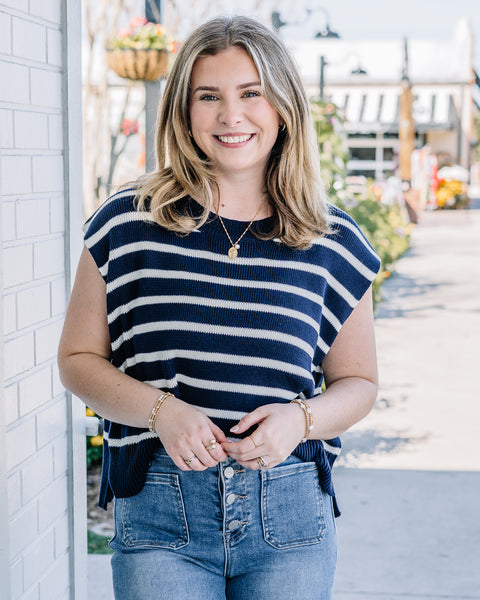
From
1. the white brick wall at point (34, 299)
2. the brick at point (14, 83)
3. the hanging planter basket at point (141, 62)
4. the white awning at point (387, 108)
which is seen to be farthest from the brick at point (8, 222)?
the white awning at point (387, 108)

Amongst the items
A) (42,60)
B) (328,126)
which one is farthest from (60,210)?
(328,126)

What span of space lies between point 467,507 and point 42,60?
3.23 metres

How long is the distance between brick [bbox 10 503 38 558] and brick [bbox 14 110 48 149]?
877 millimetres

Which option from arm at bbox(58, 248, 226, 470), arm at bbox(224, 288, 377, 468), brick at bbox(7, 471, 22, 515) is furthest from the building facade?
arm at bbox(58, 248, 226, 470)

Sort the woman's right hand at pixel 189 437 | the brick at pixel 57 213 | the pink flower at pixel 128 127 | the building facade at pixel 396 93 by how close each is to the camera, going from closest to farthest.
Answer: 1. the woman's right hand at pixel 189 437
2. the brick at pixel 57 213
3. the pink flower at pixel 128 127
4. the building facade at pixel 396 93

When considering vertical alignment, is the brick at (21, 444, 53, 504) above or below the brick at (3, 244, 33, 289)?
below

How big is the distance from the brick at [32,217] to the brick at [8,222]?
0.08 feet

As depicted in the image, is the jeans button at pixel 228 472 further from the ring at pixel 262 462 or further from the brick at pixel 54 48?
the brick at pixel 54 48

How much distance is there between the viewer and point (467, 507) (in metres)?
4.55

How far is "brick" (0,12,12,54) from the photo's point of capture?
6.64 ft

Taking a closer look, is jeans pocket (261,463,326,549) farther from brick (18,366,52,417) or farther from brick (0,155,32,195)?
brick (0,155,32,195)

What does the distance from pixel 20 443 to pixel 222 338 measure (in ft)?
2.36

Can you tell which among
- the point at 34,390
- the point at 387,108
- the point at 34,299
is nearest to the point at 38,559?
the point at 34,390

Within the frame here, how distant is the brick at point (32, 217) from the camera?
84.4 inches
